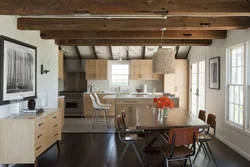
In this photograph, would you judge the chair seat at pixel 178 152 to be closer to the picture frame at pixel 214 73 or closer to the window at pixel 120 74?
the picture frame at pixel 214 73

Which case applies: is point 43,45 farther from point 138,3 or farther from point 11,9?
point 138,3

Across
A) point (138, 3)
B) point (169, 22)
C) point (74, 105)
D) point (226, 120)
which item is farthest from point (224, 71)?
point (74, 105)

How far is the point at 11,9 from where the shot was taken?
2.99m

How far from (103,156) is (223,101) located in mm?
3017

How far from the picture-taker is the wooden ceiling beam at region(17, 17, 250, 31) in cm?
391

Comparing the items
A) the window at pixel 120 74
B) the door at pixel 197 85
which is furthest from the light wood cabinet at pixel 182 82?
the window at pixel 120 74

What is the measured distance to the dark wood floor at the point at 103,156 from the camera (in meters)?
3.78

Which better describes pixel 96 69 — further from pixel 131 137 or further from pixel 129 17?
pixel 131 137

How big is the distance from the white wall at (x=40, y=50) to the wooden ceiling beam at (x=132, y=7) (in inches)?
25.4

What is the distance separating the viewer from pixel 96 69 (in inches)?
337

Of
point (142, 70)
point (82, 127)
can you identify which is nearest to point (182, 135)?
point (82, 127)

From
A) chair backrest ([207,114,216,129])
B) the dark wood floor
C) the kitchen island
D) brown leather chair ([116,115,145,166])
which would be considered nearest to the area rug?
the kitchen island

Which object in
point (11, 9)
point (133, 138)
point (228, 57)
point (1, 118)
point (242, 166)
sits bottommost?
point (242, 166)

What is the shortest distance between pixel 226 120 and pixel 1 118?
4489 millimetres
